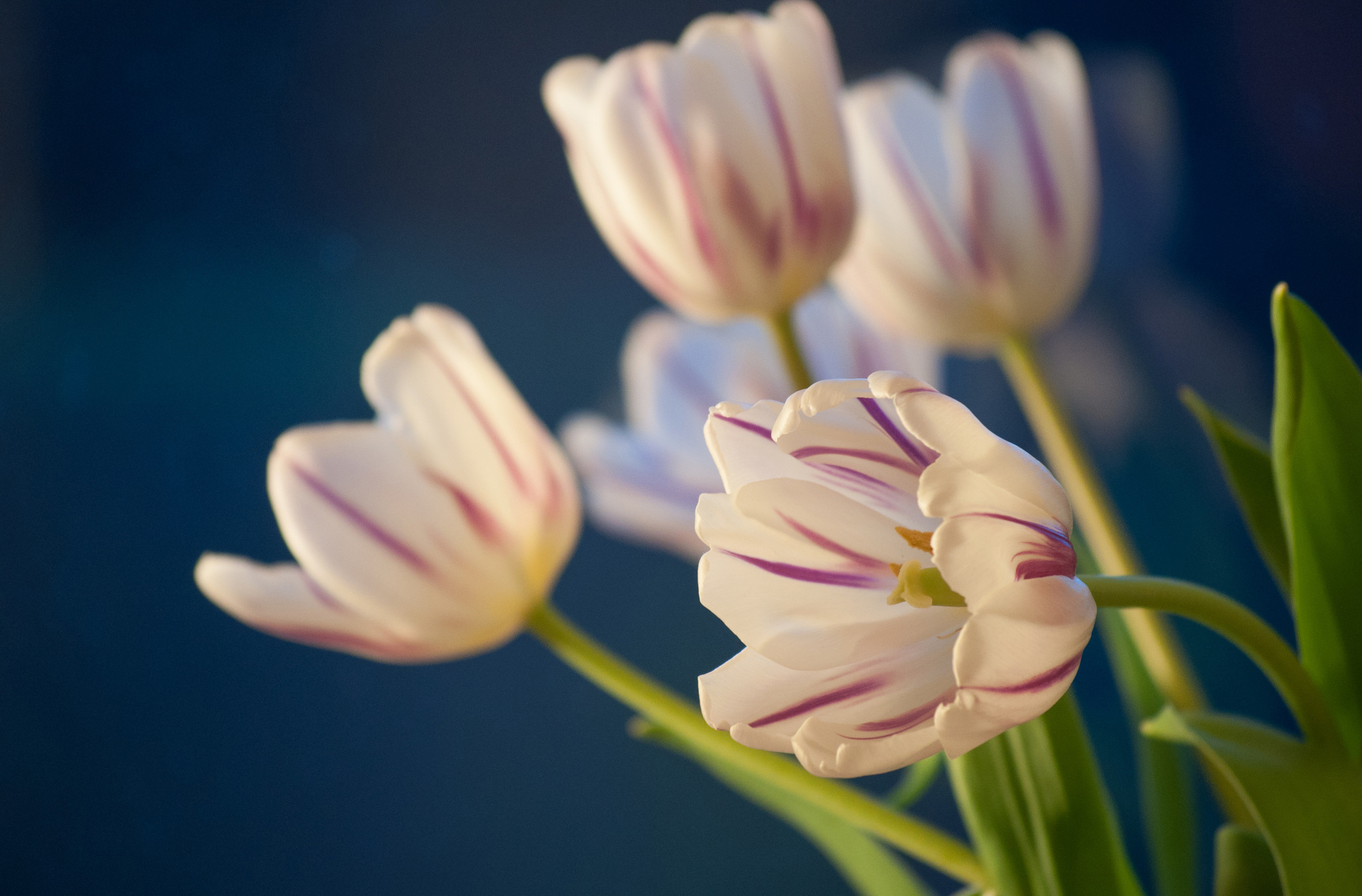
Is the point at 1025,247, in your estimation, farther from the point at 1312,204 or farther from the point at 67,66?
the point at 67,66

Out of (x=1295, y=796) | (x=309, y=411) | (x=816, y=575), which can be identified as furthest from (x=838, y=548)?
(x=309, y=411)

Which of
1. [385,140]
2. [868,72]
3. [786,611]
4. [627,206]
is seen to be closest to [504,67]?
[385,140]

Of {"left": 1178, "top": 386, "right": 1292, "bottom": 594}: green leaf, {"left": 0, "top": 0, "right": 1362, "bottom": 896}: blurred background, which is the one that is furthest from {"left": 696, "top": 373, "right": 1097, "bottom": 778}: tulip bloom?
{"left": 0, "top": 0, "right": 1362, "bottom": 896}: blurred background

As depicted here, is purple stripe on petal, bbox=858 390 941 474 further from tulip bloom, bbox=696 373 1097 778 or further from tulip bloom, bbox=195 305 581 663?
tulip bloom, bbox=195 305 581 663

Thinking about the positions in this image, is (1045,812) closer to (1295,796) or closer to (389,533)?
(1295,796)

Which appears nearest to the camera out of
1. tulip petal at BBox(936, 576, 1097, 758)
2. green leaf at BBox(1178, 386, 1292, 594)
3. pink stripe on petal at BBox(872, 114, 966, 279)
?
tulip petal at BBox(936, 576, 1097, 758)

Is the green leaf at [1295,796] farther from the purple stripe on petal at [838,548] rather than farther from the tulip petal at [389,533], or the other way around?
the tulip petal at [389,533]

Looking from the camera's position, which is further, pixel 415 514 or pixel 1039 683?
pixel 415 514
